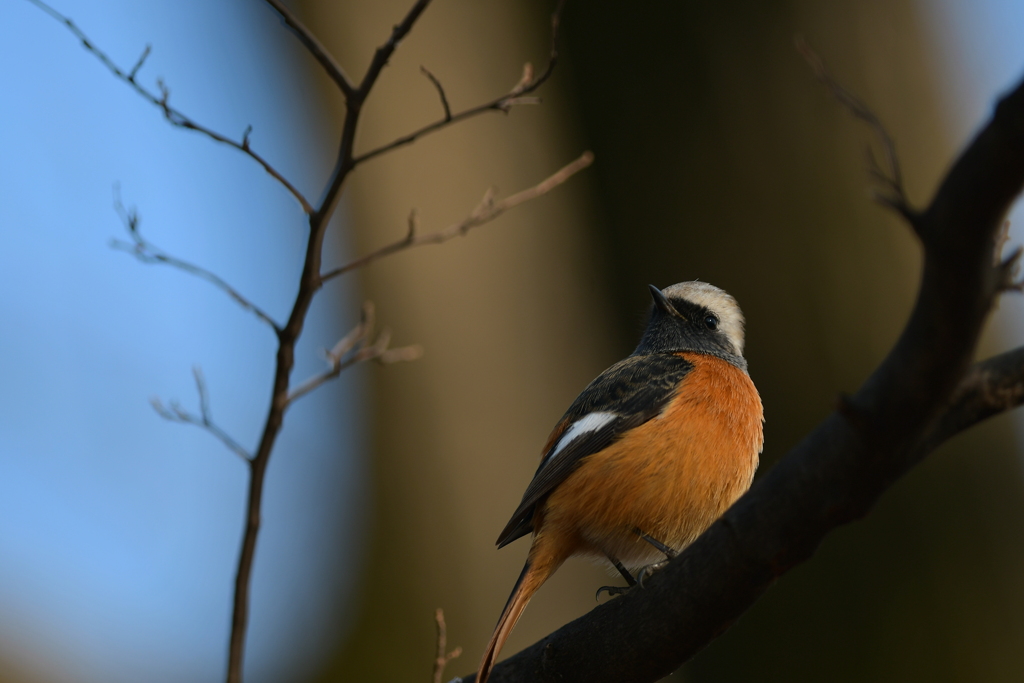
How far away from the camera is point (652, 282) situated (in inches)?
217

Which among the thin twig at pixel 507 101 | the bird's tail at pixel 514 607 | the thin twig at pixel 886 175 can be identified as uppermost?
the thin twig at pixel 507 101

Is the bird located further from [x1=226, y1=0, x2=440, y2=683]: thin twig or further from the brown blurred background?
the brown blurred background

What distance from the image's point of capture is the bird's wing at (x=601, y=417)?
11.3ft

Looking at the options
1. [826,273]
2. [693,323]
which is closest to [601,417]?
[693,323]

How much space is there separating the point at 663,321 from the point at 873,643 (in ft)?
7.96

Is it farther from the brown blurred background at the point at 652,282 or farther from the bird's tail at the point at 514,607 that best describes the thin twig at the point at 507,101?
the brown blurred background at the point at 652,282

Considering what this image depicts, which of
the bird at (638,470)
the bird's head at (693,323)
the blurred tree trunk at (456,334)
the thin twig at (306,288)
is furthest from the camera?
the blurred tree trunk at (456,334)

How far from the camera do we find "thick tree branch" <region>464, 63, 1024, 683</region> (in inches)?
53.4

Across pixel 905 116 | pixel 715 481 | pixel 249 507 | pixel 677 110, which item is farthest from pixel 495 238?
pixel 249 507

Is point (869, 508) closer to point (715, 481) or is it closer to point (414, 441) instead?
point (715, 481)

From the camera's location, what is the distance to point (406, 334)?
5840 millimetres

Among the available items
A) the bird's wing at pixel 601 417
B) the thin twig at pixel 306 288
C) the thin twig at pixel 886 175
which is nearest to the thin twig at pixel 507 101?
the thin twig at pixel 306 288

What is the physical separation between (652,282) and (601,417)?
2.14 metres

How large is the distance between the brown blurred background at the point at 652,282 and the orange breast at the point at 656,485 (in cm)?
175
